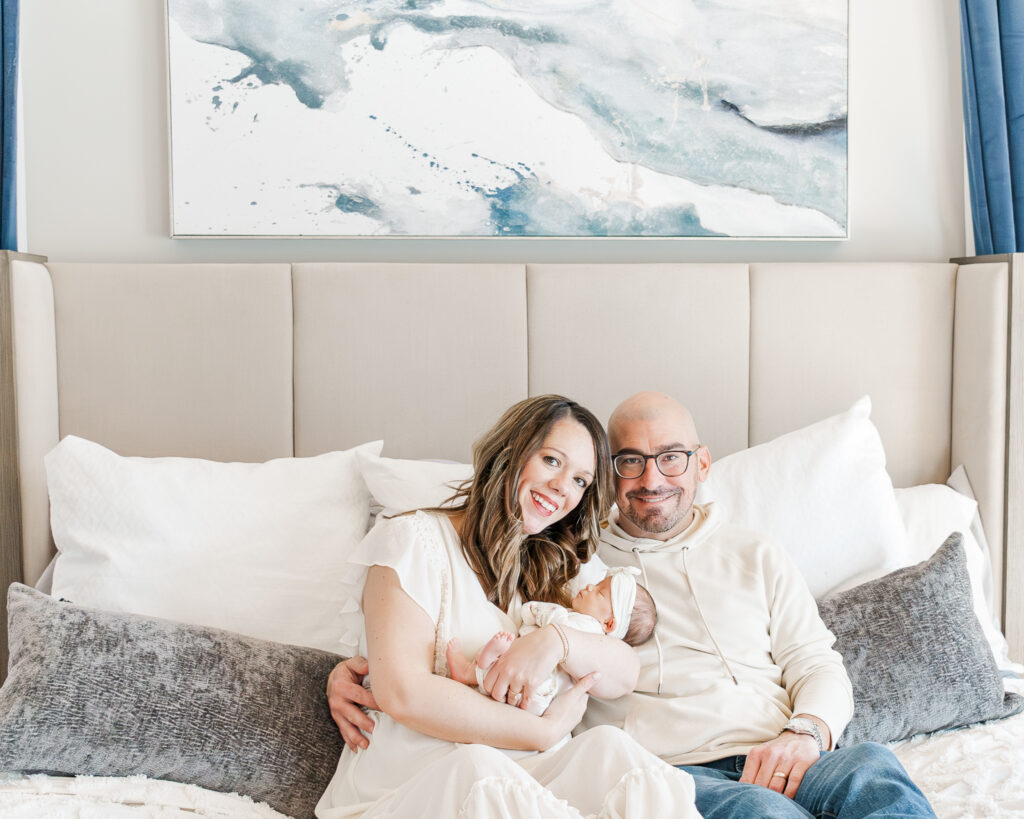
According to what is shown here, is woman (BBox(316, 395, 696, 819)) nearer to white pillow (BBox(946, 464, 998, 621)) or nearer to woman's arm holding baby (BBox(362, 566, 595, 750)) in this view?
woman's arm holding baby (BBox(362, 566, 595, 750))

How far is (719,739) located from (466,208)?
1425 millimetres

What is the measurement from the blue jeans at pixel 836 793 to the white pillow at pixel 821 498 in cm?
60

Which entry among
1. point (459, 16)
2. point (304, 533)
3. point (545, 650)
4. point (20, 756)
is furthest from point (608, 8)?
point (20, 756)

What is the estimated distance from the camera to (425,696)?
135 cm

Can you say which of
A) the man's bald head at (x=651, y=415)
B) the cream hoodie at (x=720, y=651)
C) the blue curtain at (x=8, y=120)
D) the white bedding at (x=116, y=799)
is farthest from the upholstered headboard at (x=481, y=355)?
the white bedding at (x=116, y=799)

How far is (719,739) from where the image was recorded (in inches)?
59.9

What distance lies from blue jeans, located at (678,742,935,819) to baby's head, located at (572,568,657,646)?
0.91 feet

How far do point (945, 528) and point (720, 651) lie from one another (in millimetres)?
828

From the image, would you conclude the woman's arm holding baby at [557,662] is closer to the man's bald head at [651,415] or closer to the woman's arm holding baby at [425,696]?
the woman's arm holding baby at [425,696]

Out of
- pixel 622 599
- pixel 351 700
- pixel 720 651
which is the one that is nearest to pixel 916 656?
pixel 720 651

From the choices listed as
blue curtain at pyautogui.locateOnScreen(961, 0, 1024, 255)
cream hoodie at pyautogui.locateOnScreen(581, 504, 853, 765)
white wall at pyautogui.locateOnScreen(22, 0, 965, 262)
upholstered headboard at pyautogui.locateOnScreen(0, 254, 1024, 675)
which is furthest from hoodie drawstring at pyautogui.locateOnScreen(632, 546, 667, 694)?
blue curtain at pyautogui.locateOnScreen(961, 0, 1024, 255)

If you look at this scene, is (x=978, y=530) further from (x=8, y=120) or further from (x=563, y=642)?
(x=8, y=120)

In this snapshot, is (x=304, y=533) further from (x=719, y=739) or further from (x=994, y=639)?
(x=994, y=639)

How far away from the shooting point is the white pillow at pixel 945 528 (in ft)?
6.61
